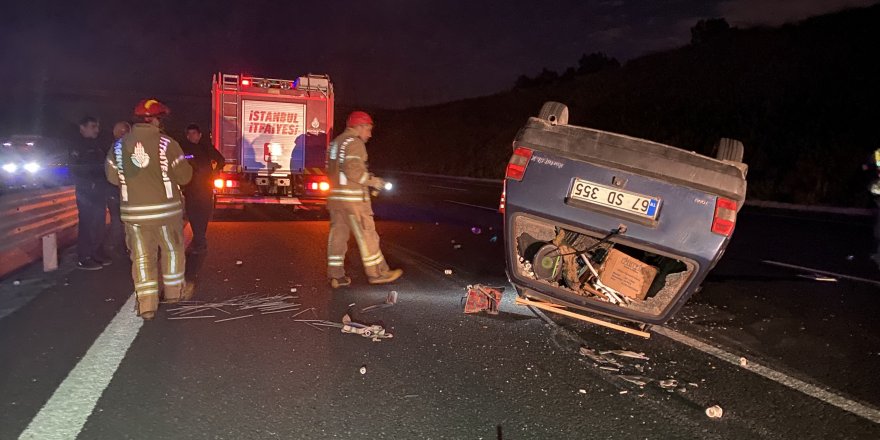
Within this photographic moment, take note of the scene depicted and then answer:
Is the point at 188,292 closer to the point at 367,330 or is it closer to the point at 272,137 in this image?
the point at 367,330

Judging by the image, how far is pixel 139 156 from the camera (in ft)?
17.7

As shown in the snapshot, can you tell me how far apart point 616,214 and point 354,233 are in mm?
3018

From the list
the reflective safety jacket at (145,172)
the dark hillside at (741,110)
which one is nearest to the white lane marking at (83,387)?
the reflective safety jacket at (145,172)

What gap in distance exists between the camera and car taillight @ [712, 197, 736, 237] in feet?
14.0

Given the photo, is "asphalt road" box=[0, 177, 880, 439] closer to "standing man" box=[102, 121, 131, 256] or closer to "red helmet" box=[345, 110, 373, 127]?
"standing man" box=[102, 121, 131, 256]

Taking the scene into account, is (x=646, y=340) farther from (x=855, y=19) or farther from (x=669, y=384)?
(x=855, y=19)

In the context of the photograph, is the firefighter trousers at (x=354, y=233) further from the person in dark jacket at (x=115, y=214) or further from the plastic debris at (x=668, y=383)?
the plastic debris at (x=668, y=383)

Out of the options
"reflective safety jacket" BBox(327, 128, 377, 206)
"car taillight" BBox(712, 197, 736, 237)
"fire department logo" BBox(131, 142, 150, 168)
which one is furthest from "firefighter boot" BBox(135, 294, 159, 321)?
"car taillight" BBox(712, 197, 736, 237)

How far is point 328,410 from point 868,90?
31.3 meters

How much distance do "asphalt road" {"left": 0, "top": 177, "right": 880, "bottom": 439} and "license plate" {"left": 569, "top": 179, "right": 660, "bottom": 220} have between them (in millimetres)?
1069

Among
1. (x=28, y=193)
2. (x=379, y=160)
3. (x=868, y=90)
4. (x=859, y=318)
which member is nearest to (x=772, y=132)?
(x=868, y=90)

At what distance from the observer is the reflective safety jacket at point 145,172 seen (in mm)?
5402

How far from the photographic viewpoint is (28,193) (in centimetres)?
856

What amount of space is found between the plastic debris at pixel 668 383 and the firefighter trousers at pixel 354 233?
3.38 meters
